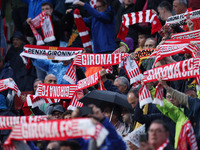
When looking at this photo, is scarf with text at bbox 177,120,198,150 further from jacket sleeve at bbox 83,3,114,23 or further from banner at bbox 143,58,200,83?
jacket sleeve at bbox 83,3,114,23

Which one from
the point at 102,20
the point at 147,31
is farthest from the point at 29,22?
the point at 147,31

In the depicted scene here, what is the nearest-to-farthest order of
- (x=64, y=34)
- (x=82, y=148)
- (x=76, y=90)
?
(x=82, y=148) < (x=76, y=90) < (x=64, y=34)

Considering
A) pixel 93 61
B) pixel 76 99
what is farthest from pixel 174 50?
pixel 76 99

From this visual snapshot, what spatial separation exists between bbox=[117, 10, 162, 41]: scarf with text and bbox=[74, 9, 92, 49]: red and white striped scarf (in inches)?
67.9

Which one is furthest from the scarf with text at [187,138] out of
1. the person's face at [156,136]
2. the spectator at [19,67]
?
the spectator at [19,67]

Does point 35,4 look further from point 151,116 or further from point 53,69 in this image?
point 151,116

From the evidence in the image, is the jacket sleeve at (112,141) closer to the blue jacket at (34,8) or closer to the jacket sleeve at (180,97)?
the jacket sleeve at (180,97)

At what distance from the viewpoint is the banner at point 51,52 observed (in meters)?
11.8

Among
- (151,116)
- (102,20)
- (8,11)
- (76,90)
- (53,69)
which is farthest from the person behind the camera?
(8,11)

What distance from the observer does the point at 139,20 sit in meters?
11.9

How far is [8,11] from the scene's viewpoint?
18266mm

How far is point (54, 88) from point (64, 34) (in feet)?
13.6

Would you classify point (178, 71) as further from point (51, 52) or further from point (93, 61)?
point (51, 52)

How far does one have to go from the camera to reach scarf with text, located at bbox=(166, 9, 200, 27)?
33.0ft
